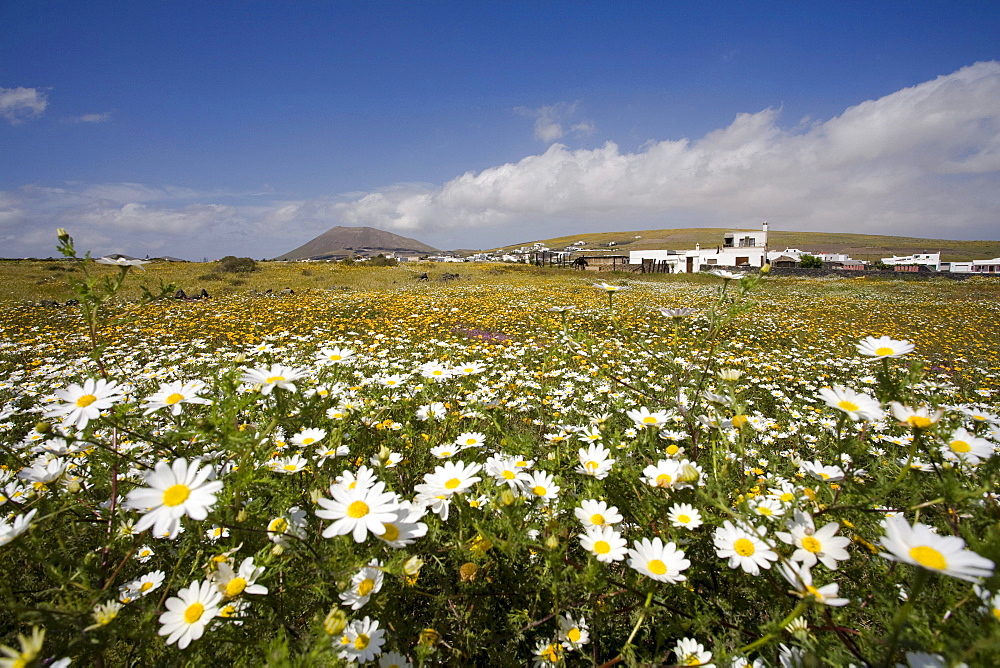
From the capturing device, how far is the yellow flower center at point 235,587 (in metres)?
1.01

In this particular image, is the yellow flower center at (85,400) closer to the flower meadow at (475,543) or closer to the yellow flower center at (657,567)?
the flower meadow at (475,543)

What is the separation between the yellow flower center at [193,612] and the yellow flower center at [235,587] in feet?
0.21

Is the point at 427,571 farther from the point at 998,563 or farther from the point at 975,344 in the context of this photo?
the point at 975,344

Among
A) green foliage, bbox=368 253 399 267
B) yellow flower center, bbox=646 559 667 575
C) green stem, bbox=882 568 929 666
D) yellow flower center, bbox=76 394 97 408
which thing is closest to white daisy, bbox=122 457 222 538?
yellow flower center, bbox=76 394 97 408

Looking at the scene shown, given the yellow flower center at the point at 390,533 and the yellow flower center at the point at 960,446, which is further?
the yellow flower center at the point at 960,446

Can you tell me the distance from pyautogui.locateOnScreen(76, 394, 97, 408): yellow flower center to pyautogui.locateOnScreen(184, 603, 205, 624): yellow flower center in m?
0.72

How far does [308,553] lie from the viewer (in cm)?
118

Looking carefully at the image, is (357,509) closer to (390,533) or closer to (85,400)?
(390,533)

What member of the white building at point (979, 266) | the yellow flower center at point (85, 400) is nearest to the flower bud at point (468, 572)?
the yellow flower center at point (85, 400)

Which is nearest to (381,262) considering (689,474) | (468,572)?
(468,572)

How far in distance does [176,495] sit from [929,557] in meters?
1.55

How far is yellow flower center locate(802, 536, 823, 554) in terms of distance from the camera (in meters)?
1.09

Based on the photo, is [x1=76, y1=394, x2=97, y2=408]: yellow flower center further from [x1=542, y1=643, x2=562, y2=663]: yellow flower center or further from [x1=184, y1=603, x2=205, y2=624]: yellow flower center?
[x1=542, y1=643, x2=562, y2=663]: yellow flower center

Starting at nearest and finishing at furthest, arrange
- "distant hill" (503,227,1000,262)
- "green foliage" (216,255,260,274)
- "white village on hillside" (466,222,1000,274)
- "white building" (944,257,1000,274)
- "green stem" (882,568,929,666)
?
"green stem" (882,568,929,666), "green foliage" (216,255,260,274), "white village on hillside" (466,222,1000,274), "white building" (944,257,1000,274), "distant hill" (503,227,1000,262)
